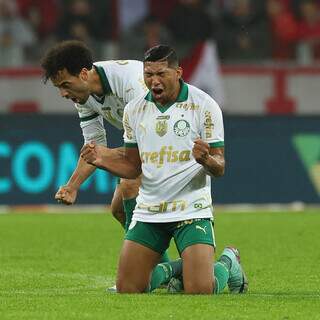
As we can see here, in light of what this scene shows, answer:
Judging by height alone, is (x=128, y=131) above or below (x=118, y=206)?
above

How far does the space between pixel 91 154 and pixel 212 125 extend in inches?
34.2

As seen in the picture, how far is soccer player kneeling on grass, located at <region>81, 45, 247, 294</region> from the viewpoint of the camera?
9133 millimetres

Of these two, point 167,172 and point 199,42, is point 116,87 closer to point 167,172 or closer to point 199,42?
point 167,172

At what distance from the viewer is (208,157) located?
8.71 meters

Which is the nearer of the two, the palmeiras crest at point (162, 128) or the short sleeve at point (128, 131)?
the palmeiras crest at point (162, 128)

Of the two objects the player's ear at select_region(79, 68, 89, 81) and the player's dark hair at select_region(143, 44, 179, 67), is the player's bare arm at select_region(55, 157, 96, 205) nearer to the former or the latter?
the player's ear at select_region(79, 68, 89, 81)

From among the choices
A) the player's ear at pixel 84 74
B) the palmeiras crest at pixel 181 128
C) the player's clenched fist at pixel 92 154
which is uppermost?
the player's ear at pixel 84 74

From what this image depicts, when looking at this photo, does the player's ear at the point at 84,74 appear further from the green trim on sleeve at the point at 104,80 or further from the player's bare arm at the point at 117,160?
the player's bare arm at the point at 117,160

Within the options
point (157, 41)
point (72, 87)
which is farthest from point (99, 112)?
point (157, 41)

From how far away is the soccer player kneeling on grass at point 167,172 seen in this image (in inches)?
360

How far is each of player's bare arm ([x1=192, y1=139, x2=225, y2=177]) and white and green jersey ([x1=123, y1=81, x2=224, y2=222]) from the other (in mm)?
283

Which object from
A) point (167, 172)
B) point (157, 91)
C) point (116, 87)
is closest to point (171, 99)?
point (157, 91)

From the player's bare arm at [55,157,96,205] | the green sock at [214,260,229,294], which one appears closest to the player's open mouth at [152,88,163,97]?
the player's bare arm at [55,157,96,205]

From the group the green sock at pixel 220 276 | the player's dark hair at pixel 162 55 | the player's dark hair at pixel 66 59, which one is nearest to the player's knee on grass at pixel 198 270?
the green sock at pixel 220 276
